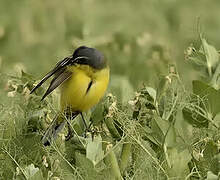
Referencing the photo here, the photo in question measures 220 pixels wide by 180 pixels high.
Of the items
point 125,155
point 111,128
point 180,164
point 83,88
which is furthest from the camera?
point 83,88

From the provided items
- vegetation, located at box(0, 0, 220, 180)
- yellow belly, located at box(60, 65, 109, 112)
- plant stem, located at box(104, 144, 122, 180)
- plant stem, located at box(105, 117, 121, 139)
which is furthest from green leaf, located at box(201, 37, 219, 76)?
yellow belly, located at box(60, 65, 109, 112)

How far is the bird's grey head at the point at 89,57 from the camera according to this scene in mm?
2535

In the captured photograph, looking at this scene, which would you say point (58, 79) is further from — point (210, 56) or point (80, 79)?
point (210, 56)

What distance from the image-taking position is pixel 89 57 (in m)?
2.63

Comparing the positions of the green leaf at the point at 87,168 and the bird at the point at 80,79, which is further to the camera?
the bird at the point at 80,79

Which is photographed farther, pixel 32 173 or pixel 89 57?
pixel 89 57

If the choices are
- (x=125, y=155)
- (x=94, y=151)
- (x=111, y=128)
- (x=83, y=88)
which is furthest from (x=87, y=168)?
(x=83, y=88)

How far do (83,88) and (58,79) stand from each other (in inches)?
11.4

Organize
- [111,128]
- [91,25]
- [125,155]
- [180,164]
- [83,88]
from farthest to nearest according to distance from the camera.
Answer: [91,25] → [83,88] → [111,128] → [125,155] → [180,164]

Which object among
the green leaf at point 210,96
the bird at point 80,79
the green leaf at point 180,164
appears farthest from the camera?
the bird at point 80,79

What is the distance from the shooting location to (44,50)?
629cm

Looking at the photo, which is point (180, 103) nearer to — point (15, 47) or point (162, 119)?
point (162, 119)

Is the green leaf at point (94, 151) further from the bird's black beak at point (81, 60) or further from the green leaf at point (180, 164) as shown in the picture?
the bird's black beak at point (81, 60)

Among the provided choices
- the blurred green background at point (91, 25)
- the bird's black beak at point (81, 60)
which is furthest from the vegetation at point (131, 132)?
the blurred green background at point (91, 25)
